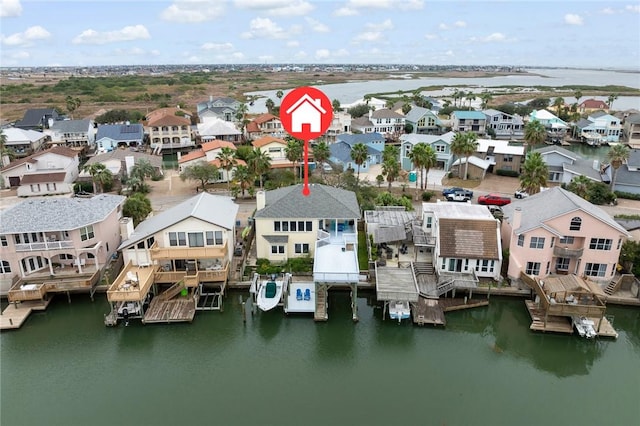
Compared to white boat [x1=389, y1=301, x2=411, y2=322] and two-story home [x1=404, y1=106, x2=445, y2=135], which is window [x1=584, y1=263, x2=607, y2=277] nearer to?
white boat [x1=389, y1=301, x2=411, y2=322]

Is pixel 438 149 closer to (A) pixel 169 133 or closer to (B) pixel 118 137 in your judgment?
(A) pixel 169 133

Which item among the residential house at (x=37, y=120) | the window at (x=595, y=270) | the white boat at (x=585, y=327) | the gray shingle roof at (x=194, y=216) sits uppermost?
the residential house at (x=37, y=120)

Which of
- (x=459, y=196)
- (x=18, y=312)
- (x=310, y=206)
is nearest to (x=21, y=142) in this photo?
(x=18, y=312)

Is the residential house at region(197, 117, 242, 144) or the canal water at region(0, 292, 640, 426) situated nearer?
the canal water at region(0, 292, 640, 426)

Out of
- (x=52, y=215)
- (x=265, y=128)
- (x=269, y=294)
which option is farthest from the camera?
(x=265, y=128)

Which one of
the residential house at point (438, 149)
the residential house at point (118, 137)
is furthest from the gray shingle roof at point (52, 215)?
the residential house at point (118, 137)

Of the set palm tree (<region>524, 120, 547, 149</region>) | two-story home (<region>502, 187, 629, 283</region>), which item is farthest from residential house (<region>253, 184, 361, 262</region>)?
palm tree (<region>524, 120, 547, 149</region>)

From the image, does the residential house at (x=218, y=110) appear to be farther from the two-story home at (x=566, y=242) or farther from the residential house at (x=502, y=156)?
the two-story home at (x=566, y=242)
